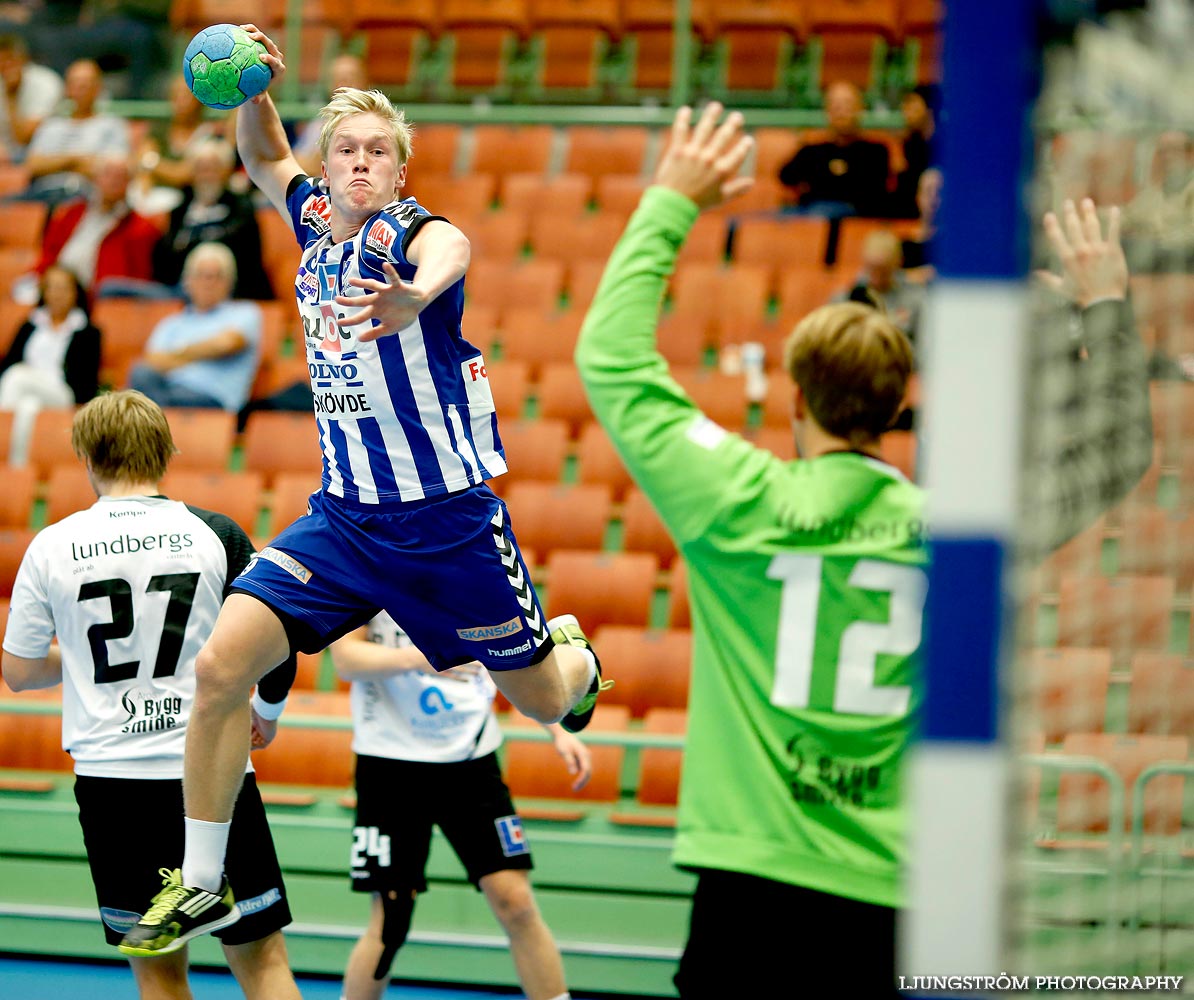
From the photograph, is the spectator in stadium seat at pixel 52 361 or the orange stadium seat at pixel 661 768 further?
the spectator in stadium seat at pixel 52 361

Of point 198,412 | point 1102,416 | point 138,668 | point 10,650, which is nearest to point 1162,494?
point 1102,416

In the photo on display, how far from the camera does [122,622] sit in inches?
157

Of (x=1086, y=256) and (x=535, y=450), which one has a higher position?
(x=1086, y=256)

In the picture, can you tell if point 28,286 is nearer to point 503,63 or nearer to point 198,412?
point 198,412

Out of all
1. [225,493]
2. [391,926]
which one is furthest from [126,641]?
[225,493]

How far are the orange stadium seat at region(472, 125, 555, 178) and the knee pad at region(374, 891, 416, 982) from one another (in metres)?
7.36

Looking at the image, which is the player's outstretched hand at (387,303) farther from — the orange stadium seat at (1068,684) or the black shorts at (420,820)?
the black shorts at (420,820)

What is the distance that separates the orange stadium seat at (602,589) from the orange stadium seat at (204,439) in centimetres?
240

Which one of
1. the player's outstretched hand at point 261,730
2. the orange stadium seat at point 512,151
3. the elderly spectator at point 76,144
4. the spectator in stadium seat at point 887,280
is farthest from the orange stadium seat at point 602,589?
the elderly spectator at point 76,144

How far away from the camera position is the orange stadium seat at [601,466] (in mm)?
8266

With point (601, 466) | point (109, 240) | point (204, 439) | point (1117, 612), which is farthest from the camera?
point (109, 240)

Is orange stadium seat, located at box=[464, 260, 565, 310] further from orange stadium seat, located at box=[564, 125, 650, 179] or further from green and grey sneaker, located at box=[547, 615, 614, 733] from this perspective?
green and grey sneaker, located at box=[547, 615, 614, 733]

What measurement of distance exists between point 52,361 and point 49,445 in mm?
592

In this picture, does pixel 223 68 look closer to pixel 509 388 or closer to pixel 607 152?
pixel 509 388
